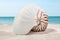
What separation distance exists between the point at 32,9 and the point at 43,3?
311 centimetres

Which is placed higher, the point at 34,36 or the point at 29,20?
the point at 29,20

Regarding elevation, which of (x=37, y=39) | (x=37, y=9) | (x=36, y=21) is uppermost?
(x=37, y=9)

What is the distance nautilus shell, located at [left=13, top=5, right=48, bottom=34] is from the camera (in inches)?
68.1

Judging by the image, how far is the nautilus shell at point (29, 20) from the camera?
173cm

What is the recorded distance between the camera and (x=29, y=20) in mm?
1750

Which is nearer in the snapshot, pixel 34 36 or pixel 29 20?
pixel 34 36

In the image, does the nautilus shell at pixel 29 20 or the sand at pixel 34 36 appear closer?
the sand at pixel 34 36

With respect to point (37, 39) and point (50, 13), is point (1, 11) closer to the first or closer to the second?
point (50, 13)

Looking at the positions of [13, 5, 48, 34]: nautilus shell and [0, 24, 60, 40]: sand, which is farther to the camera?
[13, 5, 48, 34]: nautilus shell

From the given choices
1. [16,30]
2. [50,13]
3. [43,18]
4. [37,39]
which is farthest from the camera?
[50,13]

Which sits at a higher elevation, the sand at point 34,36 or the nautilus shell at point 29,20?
the nautilus shell at point 29,20

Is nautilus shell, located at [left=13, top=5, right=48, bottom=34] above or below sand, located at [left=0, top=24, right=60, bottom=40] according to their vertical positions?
above

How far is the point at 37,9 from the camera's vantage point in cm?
187

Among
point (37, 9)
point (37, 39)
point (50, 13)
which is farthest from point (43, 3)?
point (37, 39)
